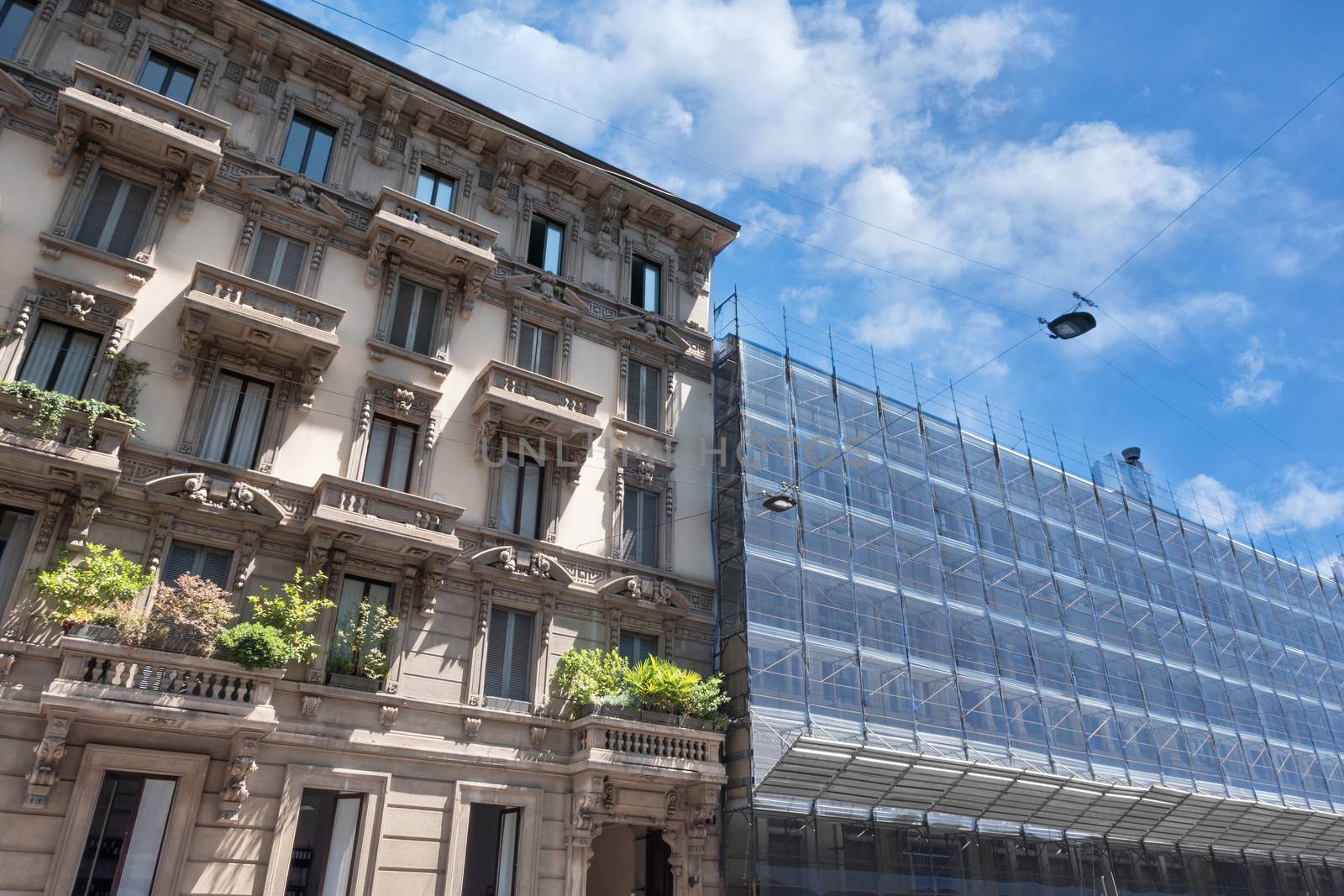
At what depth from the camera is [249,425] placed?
19438mm

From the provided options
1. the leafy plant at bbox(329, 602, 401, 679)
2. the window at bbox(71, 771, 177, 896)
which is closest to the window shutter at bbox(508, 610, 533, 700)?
the leafy plant at bbox(329, 602, 401, 679)

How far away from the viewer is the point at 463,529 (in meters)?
20.7

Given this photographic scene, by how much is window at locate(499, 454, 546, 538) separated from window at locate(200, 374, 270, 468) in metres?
5.27

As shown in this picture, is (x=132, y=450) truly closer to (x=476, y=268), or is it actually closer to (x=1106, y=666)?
(x=476, y=268)

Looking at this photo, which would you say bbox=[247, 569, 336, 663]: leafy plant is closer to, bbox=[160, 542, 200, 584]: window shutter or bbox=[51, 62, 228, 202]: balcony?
bbox=[160, 542, 200, 584]: window shutter

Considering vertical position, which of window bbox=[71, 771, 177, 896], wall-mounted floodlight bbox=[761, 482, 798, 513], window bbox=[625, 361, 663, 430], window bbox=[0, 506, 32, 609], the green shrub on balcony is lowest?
window bbox=[71, 771, 177, 896]

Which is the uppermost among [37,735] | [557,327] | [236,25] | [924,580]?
[236,25]

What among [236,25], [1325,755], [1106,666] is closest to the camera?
[236,25]

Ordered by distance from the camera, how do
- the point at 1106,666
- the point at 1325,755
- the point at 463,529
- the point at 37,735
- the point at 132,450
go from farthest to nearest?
the point at 1325,755 → the point at 1106,666 → the point at 463,529 → the point at 132,450 → the point at 37,735

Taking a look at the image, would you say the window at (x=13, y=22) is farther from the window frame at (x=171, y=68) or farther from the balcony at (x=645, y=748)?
the balcony at (x=645, y=748)

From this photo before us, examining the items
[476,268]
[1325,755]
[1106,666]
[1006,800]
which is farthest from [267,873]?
[1325,755]

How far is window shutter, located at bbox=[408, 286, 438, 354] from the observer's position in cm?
2244

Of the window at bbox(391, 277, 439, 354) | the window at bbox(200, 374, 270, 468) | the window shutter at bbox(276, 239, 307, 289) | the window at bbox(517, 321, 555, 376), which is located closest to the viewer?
the window at bbox(200, 374, 270, 468)

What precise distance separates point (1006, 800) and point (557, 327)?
1648cm
